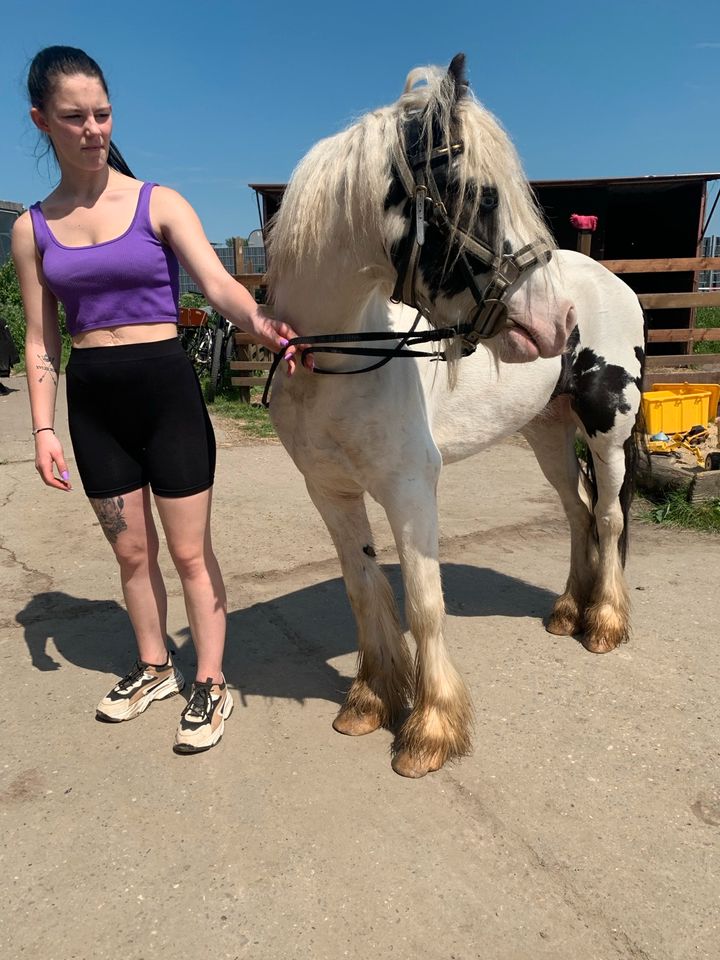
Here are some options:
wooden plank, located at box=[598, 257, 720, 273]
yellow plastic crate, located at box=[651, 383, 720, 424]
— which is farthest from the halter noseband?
wooden plank, located at box=[598, 257, 720, 273]

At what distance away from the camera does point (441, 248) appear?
5.63ft

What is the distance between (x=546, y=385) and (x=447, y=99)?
1460 millimetres

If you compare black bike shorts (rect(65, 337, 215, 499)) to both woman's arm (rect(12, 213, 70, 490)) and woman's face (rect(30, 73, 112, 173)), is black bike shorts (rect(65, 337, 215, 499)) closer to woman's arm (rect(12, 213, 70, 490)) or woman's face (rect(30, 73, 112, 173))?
woman's arm (rect(12, 213, 70, 490))

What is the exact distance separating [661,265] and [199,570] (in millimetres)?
7176

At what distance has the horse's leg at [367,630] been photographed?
243 centimetres

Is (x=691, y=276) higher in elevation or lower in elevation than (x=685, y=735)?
higher

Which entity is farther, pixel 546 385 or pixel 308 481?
pixel 546 385

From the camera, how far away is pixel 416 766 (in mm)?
2197

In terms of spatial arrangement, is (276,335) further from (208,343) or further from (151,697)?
(208,343)

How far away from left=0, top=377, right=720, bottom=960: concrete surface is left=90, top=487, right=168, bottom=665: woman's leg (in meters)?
0.28

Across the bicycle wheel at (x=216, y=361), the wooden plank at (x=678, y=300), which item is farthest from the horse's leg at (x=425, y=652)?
the bicycle wheel at (x=216, y=361)

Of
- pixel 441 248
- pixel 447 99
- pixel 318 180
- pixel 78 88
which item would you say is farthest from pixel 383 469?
pixel 78 88

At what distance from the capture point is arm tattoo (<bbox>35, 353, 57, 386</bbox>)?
2236 mm

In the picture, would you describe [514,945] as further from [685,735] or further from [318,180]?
[318,180]
